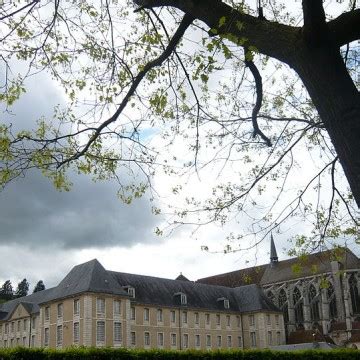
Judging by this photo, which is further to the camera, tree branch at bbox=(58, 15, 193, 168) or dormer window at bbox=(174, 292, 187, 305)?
dormer window at bbox=(174, 292, 187, 305)

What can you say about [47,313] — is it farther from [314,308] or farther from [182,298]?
[314,308]

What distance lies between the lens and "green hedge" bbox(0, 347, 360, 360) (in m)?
20.5

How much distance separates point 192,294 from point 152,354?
32.3 metres

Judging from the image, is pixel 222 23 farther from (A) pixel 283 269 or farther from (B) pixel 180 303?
(A) pixel 283 269

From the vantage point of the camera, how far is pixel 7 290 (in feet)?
344

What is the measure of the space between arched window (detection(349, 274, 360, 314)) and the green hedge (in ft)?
102

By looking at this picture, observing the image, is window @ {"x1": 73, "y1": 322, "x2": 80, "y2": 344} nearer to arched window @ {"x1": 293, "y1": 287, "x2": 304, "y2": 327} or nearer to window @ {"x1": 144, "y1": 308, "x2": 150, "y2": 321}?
window @ {"x1": 144, "y1": 308, "x2": 150, "y2": 321}

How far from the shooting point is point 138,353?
22.7 metres

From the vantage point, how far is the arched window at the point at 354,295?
5876 centimetres

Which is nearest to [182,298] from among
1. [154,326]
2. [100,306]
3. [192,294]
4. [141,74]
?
[192,294]

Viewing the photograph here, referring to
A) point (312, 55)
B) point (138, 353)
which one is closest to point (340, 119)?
point (312, 55)

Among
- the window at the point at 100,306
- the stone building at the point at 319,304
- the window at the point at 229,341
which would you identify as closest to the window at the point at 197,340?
the window at the point at 229,341

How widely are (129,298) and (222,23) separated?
43170 millimetres

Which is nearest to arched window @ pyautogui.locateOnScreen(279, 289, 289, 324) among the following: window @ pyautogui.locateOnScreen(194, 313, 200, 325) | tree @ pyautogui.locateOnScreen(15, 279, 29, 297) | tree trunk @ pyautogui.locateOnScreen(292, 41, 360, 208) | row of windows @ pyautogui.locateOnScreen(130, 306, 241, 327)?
row of windows @ pyautogui.locateOnScreen(130, 306, 241, 327)
